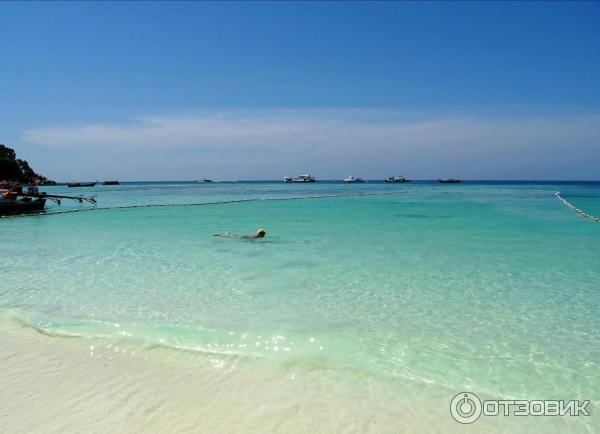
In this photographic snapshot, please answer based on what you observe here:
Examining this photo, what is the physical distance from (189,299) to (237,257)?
399 cm

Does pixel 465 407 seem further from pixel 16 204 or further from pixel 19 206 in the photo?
pixel 19 206

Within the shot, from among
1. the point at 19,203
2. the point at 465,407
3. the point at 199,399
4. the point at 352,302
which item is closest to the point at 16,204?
the point at 19,203

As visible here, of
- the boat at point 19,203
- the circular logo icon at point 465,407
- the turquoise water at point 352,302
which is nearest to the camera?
the circular logo icon at point 465,407

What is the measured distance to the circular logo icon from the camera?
3.55 m

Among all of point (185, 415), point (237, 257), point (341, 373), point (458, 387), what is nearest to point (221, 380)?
point (185, 415)

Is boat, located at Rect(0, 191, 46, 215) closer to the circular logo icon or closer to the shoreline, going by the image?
the shoreline

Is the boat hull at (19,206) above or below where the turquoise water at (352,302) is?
above

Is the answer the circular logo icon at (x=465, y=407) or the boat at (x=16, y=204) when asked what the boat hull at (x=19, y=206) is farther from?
the circular logo icon at (x=465, y=407)

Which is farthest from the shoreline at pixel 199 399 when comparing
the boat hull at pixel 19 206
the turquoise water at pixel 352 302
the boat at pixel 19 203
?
the boat at pixel 19 203

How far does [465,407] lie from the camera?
3.73 metres

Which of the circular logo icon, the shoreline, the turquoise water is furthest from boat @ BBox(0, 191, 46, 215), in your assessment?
the circular logo icon

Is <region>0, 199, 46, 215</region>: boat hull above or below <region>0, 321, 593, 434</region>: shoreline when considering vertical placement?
above

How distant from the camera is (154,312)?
6.39 m

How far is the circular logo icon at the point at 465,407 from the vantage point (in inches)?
140
